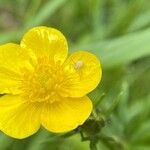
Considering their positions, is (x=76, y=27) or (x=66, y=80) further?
(x=76, y=27)

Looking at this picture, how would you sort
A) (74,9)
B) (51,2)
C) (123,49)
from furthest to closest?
(74,9), (51,2), (123,49)

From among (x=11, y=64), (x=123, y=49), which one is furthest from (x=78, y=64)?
(x=123, y=49)

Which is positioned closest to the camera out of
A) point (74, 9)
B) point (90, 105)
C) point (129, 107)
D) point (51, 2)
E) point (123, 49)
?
point (90, 105)

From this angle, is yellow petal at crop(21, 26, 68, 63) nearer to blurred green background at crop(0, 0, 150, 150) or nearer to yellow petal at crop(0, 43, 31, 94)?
yellow petal at crop(0, 43, 31, 94)

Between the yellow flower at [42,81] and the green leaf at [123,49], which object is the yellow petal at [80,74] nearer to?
the yellow flower at [42,81]

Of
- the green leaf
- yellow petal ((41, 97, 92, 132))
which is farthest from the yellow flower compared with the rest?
the green leaf

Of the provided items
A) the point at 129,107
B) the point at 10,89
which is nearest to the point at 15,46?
the point at 10,89

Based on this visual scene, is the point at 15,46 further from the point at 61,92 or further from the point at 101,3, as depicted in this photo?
the point at 101,3
